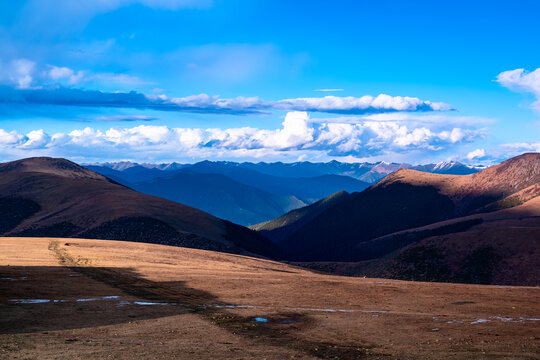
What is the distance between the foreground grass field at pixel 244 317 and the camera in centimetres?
2261

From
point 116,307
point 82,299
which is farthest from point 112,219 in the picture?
point 116,307

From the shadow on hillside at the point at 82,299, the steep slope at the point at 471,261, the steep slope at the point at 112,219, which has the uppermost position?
the steep slope at the point at 112,219

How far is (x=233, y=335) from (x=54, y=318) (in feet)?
37.1

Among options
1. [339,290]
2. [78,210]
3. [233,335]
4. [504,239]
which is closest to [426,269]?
[504,239]

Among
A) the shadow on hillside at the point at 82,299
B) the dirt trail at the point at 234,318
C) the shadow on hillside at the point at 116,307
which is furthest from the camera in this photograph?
the shadow on hillside at the point at 82,299

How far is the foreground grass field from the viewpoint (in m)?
22.6

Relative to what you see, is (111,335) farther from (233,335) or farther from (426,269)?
(426,269)

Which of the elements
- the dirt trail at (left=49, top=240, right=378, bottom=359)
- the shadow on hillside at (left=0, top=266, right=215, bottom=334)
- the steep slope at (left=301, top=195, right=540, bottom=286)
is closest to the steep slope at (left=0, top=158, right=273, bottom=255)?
the steep slope at (left=301, top=195, right=540, bottom=286)

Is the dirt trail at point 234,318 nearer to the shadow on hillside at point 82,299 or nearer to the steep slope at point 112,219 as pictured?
the shadow on hillside at point 82,299

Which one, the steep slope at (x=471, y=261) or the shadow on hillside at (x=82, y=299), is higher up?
the shadow on hillside at (x=82, y=299)

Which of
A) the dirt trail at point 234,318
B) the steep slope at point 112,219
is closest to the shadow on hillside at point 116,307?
the dirt trail at point 234,318

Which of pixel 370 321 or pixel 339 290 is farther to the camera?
pixel 339 290

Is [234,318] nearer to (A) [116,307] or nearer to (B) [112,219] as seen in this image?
(A) [116,307]

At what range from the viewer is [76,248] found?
3123 inches
